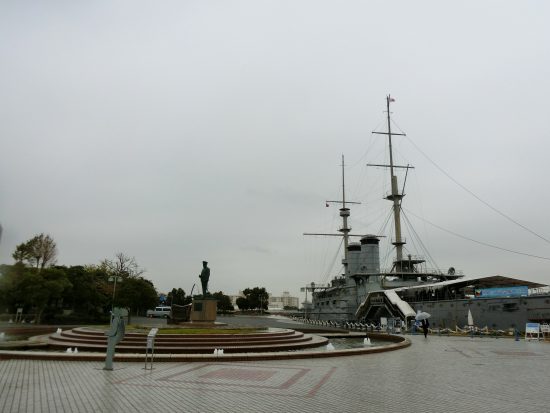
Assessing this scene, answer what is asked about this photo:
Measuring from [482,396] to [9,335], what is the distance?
79.5 feet

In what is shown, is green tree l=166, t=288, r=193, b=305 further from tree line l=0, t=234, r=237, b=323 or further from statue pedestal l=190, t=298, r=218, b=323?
statue pedestal l=190, t=298, r=218, b=323

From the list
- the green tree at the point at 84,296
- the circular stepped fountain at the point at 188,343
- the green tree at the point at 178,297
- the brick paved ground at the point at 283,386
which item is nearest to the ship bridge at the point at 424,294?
the circular stepped fountain at the point at 188,343

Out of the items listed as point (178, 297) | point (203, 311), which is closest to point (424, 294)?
point (203, 311)

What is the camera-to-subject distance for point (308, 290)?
72.6 meters

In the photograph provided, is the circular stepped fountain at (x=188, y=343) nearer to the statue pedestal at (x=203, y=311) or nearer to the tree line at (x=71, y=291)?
the statue pedestal at (x=203, y=311)

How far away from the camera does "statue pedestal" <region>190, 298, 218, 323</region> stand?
26.1 metres

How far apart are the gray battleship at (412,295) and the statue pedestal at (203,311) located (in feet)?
57.8

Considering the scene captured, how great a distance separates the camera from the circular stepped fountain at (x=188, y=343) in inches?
630

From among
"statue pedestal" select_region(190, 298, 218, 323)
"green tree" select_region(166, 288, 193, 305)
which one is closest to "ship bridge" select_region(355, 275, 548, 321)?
"statue pedestal" select_region(190, 298, 218, 323)

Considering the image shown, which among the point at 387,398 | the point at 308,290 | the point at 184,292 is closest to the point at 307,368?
the point at 387,398

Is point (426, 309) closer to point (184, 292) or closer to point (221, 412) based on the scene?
point (221, 412)

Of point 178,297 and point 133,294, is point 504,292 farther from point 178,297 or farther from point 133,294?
point 178,297

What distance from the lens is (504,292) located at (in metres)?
29.6

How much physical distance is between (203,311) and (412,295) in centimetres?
2238
